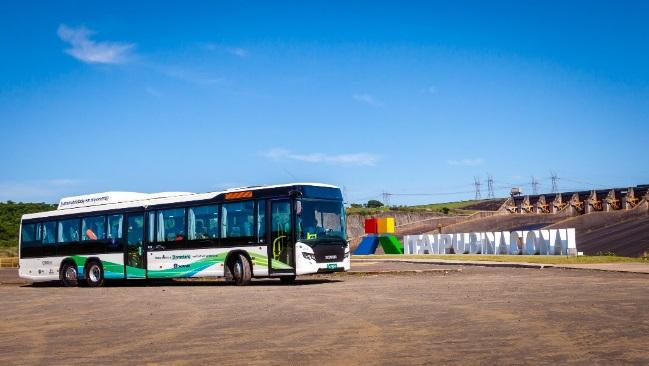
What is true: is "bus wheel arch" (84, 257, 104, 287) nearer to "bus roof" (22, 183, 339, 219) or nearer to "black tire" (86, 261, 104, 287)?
"black tire" (86, 261, 104, 287)

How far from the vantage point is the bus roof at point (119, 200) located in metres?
24.8

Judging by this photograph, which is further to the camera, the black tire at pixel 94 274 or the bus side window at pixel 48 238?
the bus side window at pixel 48 238

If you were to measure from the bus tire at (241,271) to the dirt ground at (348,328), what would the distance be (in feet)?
16.4

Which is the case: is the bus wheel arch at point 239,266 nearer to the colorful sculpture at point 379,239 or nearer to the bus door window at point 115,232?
the bus door window at point 115,232

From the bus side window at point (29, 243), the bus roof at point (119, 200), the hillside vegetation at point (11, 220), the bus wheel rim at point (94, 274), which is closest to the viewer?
the bus roof at point (119, 200)

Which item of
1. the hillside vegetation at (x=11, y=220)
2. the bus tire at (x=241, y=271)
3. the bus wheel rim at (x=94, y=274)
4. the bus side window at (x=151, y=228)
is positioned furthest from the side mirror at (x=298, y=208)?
the hillside vegetation at (x=11, y=220)

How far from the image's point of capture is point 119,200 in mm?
27547

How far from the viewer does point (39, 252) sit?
29.0 metres

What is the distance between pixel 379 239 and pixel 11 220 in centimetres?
6007

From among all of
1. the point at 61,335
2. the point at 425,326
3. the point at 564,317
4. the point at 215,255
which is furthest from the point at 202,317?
the point at 215,255

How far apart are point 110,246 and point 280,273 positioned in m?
7.77

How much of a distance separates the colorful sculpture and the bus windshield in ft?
108

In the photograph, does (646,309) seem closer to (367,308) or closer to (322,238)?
(367,308)

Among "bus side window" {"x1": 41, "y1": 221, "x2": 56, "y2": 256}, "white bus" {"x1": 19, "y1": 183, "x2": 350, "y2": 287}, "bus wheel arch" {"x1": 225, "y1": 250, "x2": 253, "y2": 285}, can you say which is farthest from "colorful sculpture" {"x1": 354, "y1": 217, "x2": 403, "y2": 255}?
"bus wheel arch" {"x1": 225, "y1": 250, "x2": 253, "y2": 285}
